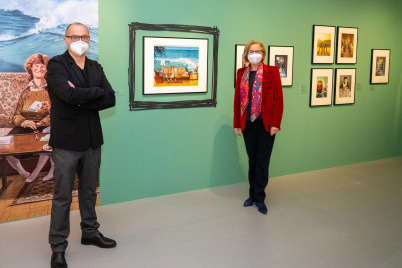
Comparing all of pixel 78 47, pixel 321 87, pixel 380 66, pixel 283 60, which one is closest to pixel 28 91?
pixel 78 47

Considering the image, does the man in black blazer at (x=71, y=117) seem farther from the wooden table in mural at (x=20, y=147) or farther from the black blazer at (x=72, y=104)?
the wooden table in mural at (x=20, y=147)

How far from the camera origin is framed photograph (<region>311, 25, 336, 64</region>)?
16.7 ft

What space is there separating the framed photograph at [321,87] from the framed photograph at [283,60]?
1.33 ft

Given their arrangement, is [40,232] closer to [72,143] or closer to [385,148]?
[72,143]

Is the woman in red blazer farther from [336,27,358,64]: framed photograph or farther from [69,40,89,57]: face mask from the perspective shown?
[336,27,358,64]: framed photograph

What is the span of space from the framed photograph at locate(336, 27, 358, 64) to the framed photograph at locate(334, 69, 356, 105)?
0.15 metres

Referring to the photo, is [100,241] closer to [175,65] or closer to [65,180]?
[65,180]

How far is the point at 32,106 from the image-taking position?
3.49m

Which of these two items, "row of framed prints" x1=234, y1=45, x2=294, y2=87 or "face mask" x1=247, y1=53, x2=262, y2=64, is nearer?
"face mask" x1=247, y1=53, x2=262, y2=64

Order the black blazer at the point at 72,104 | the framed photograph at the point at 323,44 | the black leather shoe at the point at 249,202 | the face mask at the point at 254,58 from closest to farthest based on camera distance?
the black blazer at the point at 72,104 < the face mask at the point at 254,58 < the black leather shoe at the point at 249,202 < the framed photograph at the point at 323,44

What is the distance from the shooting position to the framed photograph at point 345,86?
17.8 ft

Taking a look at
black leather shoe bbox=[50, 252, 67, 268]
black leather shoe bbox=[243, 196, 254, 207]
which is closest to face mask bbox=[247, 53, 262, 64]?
black leather shoe bbox=[243, 196, 254, 207]

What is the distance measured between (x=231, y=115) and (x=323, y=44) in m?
1.67

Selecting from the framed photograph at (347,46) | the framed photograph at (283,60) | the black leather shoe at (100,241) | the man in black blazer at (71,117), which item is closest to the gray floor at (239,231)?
the black leather shoe at (100,241)
